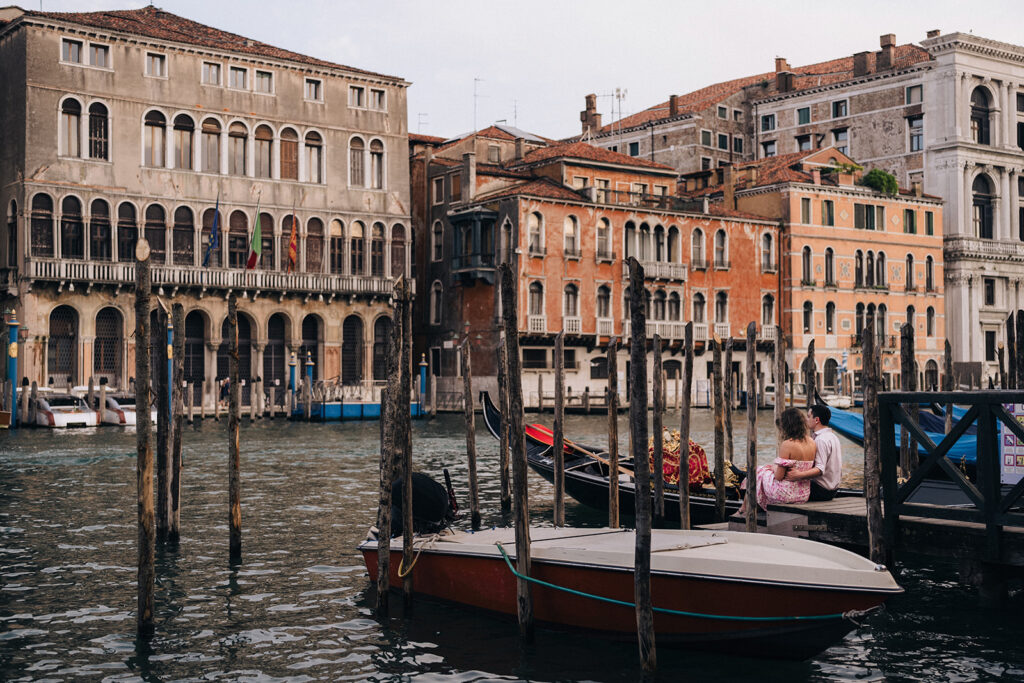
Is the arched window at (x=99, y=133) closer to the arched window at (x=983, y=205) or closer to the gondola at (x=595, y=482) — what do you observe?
the gondola at (x=595, y=482)

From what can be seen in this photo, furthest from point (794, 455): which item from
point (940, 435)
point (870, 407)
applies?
point (940, 435)

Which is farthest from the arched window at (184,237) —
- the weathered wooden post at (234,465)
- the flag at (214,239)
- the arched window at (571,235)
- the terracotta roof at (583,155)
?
the weathered wooden post at (234,465)

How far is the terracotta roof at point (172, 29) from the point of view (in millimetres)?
30164

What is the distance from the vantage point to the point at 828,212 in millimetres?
39438

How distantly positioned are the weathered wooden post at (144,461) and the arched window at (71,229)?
Result: 78.5 feet

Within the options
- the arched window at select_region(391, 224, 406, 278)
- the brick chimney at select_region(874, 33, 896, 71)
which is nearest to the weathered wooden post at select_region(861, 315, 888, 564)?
the arched window at select_region(391, 224, 406, 278)

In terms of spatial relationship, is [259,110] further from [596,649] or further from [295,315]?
[596,649]

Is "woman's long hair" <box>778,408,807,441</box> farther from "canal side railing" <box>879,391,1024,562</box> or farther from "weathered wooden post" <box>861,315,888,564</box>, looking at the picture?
"canal side railing" <box>879,391,1024,562</box>

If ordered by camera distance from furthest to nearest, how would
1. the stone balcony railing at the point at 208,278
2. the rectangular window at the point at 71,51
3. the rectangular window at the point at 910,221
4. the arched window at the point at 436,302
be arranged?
the rectangular window at the point at 910,221, the arched window at the point at 436,302, the rectangular window at the point at 71,51, the stone balcony railing at the point at 208,278

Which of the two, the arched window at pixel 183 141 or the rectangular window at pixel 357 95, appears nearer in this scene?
the arched window at pixel 183 141

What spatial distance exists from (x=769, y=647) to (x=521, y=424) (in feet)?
6.64

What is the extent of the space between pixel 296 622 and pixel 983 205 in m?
42.7

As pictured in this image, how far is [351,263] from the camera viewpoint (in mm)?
34250

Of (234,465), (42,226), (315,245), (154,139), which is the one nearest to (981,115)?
(315,245)
